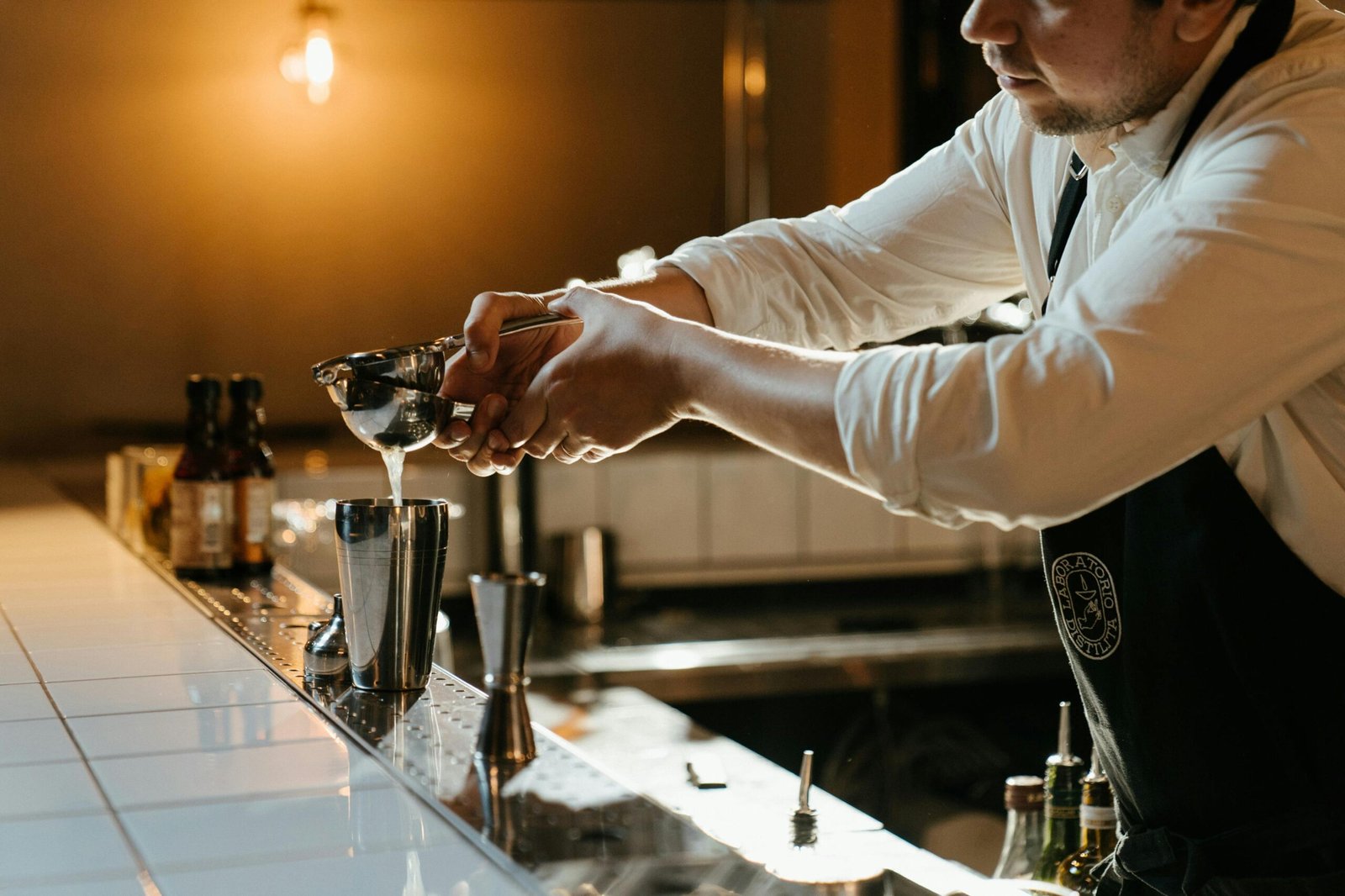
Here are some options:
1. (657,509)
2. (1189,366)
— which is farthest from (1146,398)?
(657,509)

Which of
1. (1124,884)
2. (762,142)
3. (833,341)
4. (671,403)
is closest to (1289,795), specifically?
(1124,884)

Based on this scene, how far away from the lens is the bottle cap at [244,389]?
1.76 m

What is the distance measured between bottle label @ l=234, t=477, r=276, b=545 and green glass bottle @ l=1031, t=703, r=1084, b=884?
37.4 inches

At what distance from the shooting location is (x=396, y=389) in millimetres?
1203

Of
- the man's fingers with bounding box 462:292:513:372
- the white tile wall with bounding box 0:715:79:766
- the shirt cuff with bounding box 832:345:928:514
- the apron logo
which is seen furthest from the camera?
the man's fingers with bounding box 462:292:513:372

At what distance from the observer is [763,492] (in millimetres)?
3311

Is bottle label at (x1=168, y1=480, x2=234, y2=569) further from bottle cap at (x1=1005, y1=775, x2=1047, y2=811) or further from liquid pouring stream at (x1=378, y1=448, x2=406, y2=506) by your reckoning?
bottle cap at (x1=1005, y1=775, x2=1047, y2=811)

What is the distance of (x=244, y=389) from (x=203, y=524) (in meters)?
0.16

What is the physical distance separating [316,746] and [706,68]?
9.42 feet

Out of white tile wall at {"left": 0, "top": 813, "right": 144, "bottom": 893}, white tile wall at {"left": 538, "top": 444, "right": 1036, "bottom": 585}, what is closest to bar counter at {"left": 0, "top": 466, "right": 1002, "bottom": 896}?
white tile wall at {"left": 0, "top": 813, "right": 144, "bottom": 893}

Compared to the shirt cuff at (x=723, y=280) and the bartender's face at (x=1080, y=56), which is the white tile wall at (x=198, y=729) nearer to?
the shirt cuff at (x=723, y=280)

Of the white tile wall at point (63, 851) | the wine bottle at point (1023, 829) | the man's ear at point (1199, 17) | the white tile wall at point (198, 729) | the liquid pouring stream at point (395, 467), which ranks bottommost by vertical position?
the wine bottle at point (1023, 829)

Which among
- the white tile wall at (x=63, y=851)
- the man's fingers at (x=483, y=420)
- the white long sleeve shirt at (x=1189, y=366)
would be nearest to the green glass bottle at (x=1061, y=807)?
the white long sleeve shirt at (x=1189, y=366)

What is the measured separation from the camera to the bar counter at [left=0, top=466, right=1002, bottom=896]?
0.80 m
